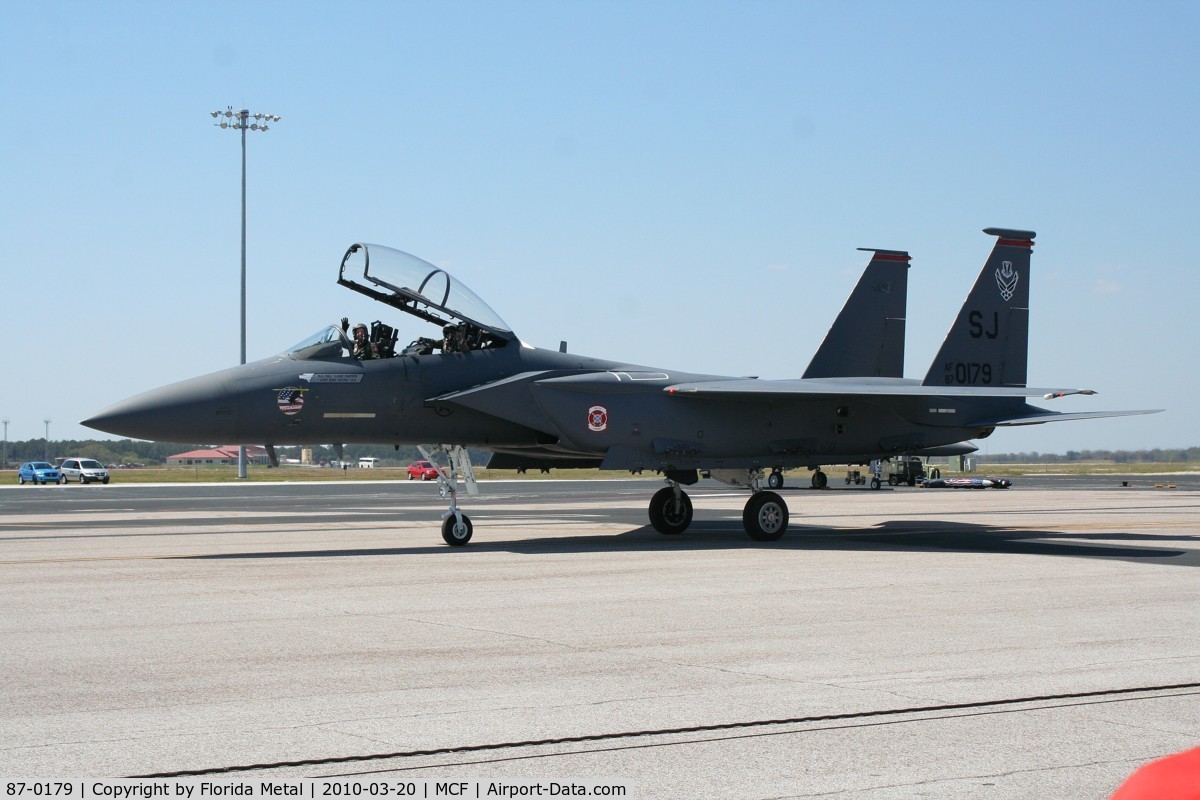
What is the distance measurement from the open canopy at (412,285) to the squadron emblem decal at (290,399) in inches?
76.6

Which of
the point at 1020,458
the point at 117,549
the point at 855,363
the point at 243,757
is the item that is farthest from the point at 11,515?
the point at 1020,458

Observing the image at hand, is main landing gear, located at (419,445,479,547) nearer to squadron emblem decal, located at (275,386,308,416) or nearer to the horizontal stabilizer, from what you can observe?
squadron emblem decal, located at (275,386,308,416)

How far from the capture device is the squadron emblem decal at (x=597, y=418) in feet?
55.5

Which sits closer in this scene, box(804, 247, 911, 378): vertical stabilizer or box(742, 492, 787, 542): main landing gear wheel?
box(742, 492, 787, 542): main landing gear wheel

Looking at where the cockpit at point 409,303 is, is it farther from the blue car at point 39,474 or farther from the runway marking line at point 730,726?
the blue car at point 39,474

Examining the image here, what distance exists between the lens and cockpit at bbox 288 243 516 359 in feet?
53.6

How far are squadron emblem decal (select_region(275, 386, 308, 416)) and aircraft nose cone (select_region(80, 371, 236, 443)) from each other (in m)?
0.62

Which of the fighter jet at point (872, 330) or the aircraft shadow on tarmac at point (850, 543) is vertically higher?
the fighter jet at point (872, 330)

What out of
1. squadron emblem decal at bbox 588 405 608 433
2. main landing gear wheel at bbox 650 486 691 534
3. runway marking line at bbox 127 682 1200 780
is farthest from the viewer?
main landing gear wheel at bbox 650 486 691 534

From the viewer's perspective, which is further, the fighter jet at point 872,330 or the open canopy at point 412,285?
the fighter jet at point 872,330

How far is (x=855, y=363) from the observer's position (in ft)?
69.8

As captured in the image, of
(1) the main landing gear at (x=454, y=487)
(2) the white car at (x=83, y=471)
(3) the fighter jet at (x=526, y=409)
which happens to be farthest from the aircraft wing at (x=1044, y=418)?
(2) the white car at (x=83, y=471)

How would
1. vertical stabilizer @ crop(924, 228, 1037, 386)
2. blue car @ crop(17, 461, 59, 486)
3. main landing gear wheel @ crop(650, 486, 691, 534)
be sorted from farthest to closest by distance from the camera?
1. blue car @ crop(17, 461, 59, 486)
2. vertical stabilizer @ crop(924, 228, 1037, 386)
3. main landing gear wheel @ crop(650, 486, 691, 534)

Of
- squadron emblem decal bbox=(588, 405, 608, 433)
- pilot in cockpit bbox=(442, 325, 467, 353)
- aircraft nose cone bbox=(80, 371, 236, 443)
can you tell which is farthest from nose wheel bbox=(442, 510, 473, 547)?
aircraft nose cone bbox=(80, 371, 236, 443)
